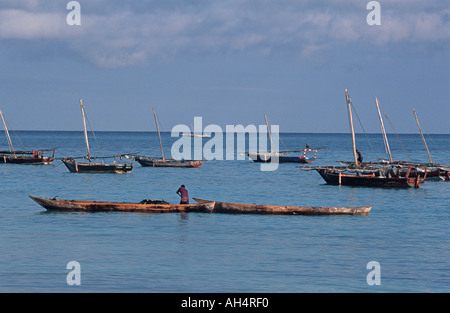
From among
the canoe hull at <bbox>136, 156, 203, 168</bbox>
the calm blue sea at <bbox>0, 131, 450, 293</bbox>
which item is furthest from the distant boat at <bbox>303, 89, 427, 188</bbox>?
the canoe hull at <bbox>136, 156, 203, 168</bbox>

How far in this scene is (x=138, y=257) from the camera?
25.0 m

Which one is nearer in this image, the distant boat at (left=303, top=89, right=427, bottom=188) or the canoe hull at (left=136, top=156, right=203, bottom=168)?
the distant boat at (left=303, top=89, right=427, bottom=188)

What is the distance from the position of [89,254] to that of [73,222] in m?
8.54

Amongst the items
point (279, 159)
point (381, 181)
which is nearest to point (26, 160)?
point (279, 159)

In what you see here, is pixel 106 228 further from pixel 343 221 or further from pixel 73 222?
pixel 343 221

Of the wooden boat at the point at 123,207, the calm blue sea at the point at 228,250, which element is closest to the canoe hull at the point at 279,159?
the calm blue sea at the point at 228,250
